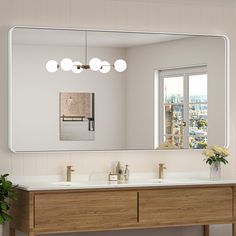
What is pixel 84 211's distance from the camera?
5480 mm

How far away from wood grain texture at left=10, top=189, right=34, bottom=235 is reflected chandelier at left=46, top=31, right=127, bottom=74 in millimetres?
1110

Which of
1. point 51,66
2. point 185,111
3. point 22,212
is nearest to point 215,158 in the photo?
point 185,111

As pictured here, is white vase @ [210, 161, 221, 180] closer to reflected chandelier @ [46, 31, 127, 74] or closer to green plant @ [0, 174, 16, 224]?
reflected chandelier @ [46, 31, 127, 74]

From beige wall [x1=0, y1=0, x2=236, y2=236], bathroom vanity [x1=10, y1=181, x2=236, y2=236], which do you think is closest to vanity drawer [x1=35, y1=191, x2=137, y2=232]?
bathroom vanity [x1=10, y1=181, x2=236, y2=236]

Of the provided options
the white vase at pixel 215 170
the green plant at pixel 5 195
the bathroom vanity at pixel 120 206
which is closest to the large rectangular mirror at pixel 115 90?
the white vase at pixel 215 170

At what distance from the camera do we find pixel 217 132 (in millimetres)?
6430

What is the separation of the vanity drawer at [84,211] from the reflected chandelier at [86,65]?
114 centimetres

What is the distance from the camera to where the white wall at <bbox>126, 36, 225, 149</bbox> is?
6.18 m

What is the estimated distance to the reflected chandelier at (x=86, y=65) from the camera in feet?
19.5

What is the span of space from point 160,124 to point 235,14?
50.2 inches

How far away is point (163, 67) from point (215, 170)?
1023mm

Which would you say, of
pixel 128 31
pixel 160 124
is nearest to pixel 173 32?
pixel 128 31

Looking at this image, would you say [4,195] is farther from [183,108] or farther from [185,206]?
[183,108]

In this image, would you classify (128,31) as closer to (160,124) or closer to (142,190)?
(160,124)
